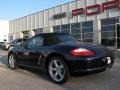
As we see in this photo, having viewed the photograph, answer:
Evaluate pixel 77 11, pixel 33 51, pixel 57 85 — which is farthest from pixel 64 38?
pixel 77 11

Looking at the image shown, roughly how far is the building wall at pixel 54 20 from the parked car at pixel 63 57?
777 inches

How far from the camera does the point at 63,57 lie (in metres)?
7.01

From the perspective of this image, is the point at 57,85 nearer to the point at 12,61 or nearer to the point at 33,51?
the point at 33,51

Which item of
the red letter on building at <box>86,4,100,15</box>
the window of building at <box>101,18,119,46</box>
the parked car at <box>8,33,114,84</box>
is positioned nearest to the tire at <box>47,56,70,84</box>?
the parked car at <box>8,33,114,84</box>

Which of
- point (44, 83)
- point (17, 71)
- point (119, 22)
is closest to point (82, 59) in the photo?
point (44, 83)

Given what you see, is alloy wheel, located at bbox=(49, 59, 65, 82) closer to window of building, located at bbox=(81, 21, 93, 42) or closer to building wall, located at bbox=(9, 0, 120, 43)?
building wall, located at bbox=(9, 0, 120, 43)

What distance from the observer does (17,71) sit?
9570 mm

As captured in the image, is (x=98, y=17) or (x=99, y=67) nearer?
(x=99, y=67)

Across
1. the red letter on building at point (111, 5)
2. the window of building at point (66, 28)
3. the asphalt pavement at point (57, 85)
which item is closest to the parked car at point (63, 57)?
the asphalt pavement at point (57, 85)

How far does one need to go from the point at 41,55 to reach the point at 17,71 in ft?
6.92

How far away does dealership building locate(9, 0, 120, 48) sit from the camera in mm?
27547

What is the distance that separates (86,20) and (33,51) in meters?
23.6

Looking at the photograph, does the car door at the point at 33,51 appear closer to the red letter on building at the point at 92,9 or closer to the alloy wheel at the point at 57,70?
the alloy wheel at the point at 57,70

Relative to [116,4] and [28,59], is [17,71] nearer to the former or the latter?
[28,59]
